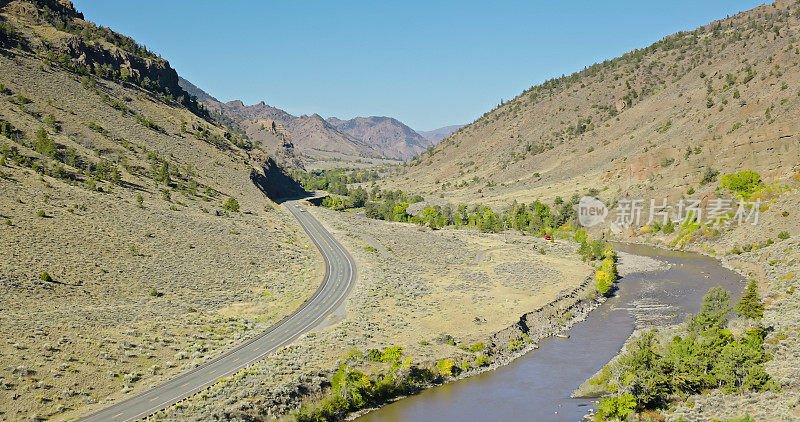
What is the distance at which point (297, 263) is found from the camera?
7731 centimetres

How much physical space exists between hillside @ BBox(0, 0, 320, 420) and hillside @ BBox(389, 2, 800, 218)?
3463 inches

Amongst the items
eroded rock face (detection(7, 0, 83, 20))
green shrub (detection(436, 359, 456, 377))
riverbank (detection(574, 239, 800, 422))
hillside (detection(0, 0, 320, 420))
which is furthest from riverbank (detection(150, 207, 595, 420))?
eroded rock face (detection(7, 0, 83, 20))

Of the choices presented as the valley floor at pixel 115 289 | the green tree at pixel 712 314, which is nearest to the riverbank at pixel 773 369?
the green tree at pixel 712 314

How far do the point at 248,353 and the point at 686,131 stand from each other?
141123 millimetres

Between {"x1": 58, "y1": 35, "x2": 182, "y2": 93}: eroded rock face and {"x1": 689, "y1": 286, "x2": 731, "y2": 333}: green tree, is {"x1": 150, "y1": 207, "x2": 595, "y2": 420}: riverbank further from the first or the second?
{"x1": 58, "y1": 35, "x2": 182, "y2": 93}: eroded rock face

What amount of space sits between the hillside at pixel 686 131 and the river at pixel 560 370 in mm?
41191

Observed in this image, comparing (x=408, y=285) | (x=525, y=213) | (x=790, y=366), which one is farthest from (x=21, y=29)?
(x=790, y=366)

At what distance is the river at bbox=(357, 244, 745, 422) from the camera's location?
37.0m

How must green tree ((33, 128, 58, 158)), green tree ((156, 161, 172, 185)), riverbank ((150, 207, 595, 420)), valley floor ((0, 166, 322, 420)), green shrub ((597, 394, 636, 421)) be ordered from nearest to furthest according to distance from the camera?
green shrub ((597, 394, 636, 421))
valley floor ((0, 166, 322, 420))
riverbank ((150, 207, 595, 420))
green tree ((33, 128, 58, 158))
green tree ((156, 161, 172, 185))

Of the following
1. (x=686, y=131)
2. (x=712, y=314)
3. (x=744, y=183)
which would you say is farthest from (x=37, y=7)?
(x=686, y=131)

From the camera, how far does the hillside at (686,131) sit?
102m

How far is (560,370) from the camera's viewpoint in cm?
4456

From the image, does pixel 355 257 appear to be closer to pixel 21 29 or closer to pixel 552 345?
pixel 552 345

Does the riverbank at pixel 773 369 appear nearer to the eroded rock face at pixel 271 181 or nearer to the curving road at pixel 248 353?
the curving road at pixel 248 353
